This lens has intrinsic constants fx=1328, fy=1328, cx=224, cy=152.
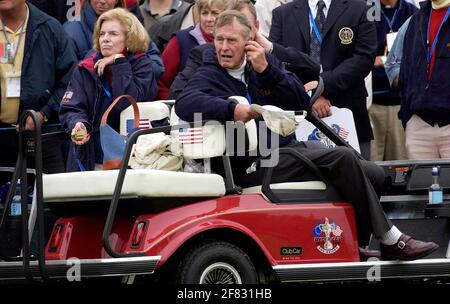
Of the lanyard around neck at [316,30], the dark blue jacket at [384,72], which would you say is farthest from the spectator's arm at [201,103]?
the dark blue jacket at [384,72]

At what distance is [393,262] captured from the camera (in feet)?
29.8

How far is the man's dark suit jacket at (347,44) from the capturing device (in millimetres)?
11547

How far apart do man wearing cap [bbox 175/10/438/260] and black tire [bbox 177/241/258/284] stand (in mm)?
656

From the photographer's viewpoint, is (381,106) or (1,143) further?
(381,106)

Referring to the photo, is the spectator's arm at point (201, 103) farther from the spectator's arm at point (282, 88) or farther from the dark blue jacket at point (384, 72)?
→ the dark blue jacket at point (384, 72)

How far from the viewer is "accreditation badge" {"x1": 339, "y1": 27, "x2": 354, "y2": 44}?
11586 mm

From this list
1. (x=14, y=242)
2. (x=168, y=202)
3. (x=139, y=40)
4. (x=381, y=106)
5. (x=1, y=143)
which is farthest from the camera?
(x=381, y=106)

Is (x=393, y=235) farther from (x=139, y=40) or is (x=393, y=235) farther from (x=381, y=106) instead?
(x=381, y=106)

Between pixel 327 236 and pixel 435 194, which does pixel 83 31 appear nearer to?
pixel 435 194

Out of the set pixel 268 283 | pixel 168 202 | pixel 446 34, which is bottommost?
pixel 268 283

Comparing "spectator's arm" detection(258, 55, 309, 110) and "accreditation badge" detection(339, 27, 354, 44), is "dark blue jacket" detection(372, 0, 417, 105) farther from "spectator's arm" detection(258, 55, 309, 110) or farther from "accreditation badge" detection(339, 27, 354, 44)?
"spectator's arm" detection(258, 55, 309, 110)

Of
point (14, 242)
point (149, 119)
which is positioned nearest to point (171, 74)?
point (149, 119)

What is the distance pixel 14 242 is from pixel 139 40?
199cm

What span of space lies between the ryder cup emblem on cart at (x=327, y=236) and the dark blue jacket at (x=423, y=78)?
269 centimetres
